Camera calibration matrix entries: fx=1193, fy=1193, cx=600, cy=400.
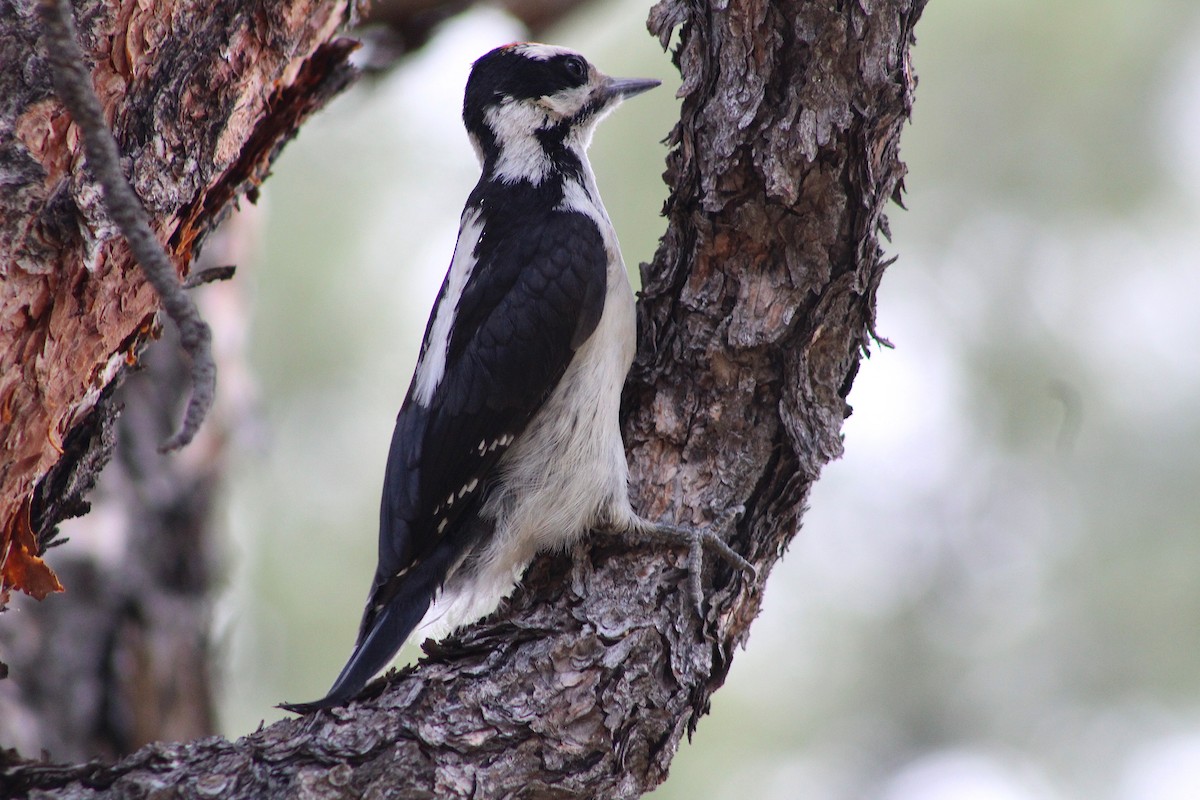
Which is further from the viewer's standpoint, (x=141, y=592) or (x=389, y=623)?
(x=141, y=592)

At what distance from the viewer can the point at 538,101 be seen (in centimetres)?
350

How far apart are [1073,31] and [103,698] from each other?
219 inches

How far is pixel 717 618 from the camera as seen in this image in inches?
93.2

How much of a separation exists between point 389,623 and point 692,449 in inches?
29.6

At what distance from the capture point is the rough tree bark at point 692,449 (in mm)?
2064

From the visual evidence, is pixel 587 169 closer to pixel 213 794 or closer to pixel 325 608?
pixel 213 794

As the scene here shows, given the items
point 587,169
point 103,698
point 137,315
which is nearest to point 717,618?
point 137,315

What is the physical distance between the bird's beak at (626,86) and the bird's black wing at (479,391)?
0.67 metres

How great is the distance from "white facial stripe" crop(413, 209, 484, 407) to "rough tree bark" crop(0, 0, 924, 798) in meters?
0.53

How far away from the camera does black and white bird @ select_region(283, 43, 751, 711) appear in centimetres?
267

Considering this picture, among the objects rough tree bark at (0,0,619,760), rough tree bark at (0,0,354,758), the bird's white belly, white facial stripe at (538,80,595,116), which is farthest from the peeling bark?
white facial stripe at (538,80,595,116)

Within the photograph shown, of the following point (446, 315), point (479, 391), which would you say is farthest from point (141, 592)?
point (479, 391)

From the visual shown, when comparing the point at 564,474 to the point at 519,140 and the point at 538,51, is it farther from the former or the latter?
the point at 538,51

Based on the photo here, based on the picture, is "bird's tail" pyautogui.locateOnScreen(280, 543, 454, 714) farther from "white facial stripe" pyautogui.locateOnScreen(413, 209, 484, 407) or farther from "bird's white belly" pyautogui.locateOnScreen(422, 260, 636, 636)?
"white facial stripe" pyautogui.locateOnScreen(413, 209, 484, 407)
